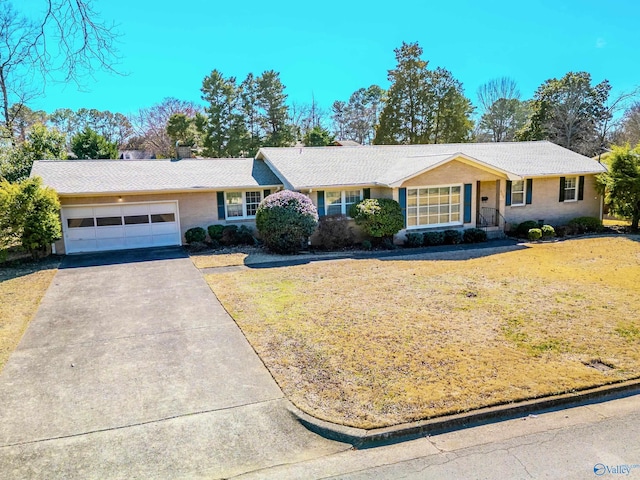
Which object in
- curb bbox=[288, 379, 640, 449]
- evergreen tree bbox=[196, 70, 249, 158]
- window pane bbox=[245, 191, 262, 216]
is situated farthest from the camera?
evergreen tree bbox=[196, 70, 249, 158]

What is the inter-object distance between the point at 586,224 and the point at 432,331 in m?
17.1

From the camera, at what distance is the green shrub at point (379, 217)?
18344mm

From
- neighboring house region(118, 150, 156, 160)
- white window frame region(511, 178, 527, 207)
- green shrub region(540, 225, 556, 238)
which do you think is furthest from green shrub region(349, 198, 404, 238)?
neighboring house region(118, 150, 156, 160)

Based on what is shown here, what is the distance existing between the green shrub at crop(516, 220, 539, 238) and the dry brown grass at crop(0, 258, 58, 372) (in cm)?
1901

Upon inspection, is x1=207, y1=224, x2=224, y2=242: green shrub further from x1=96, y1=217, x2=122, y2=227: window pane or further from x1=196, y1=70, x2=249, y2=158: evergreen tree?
x1=196, y1=70, x2=249, y2=158: evergreen tree

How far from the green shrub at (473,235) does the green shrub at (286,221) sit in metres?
7.01

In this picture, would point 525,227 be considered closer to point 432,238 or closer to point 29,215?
point 432,238


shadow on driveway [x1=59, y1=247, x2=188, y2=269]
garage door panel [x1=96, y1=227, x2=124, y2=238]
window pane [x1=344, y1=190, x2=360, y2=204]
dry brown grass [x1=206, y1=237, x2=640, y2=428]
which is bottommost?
dry brown grass [x1=206, y1=237, x2=640, y2=428]

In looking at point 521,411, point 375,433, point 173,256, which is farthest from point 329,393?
point 173,256

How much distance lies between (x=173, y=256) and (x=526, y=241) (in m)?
15.3

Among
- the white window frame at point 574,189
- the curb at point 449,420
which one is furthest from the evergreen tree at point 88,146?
the curb at point 449,420

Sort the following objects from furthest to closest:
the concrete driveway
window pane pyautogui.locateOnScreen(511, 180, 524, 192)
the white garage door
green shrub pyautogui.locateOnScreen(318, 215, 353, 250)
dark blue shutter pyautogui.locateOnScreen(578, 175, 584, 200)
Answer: dark blue shutter pyautogui.locateOnScreen(578, 175, 584, 200) < window pane pyautogui.locateOnScreen(511, 180, 524, 192) < green shrub pyautogui.locateOnScreen(318, 215, 353, 250) < the white garage door < the concrete driveway

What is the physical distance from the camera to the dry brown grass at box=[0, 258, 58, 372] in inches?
344

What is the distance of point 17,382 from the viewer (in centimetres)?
683
